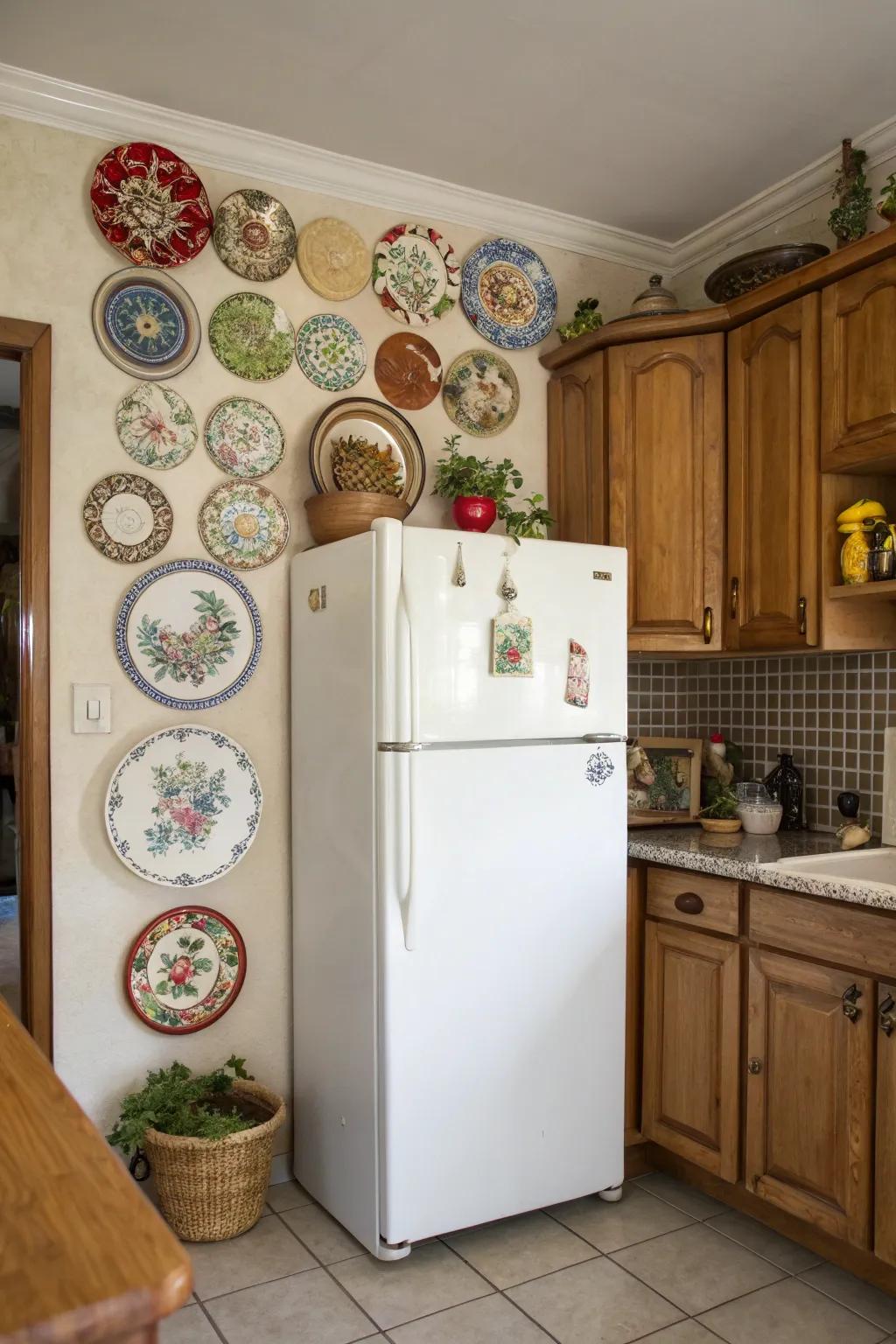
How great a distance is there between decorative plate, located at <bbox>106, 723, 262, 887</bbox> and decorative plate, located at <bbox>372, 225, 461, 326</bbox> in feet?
4.39

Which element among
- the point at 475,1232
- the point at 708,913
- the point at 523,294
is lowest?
the point at 475,1232

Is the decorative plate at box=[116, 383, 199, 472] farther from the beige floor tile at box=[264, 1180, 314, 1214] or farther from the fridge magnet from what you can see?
the beige floor tile at box=[264, 1180, 314, 1214]

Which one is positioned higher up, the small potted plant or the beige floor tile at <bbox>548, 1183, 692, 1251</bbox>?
the small potted plant

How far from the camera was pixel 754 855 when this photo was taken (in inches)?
97.7

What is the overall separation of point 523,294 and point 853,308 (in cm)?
106

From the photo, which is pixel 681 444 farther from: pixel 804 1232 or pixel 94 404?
pixel 804 1232

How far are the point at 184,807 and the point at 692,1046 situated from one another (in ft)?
4.64

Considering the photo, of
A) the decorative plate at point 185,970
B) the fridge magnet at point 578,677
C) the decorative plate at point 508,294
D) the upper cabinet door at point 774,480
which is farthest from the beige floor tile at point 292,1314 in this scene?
the decorative plate at point 508,294

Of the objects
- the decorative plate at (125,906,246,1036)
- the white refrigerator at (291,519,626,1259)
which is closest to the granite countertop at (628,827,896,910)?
the white refrigerator at (291,519,626,1259)

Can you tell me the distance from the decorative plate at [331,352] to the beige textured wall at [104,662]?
0.16ft

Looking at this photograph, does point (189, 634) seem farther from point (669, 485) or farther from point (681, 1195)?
point (681, 1195)

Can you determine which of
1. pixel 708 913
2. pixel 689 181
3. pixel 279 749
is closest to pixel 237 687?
pixel 279 749

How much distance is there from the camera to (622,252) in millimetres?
3295

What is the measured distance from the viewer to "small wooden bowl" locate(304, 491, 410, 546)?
257 cm
